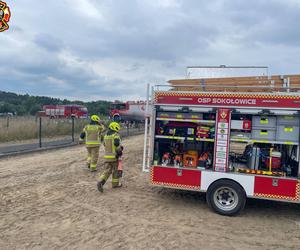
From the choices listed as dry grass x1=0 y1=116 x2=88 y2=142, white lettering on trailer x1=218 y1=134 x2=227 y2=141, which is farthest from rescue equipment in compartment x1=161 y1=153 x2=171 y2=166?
dry grass x1=0 y1=116 x2=88 y2=142

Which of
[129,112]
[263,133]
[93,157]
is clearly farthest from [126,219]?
[129,112]

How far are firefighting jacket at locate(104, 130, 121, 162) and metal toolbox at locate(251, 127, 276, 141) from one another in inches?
135

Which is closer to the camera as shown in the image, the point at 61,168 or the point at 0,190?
the point at 0,190

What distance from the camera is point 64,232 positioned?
5.25m

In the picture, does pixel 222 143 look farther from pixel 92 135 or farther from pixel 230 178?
pixel 92 135

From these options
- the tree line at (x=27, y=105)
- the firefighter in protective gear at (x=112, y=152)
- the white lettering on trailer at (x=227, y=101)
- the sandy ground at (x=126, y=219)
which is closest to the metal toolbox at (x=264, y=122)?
the white lettering on trailer at (x=227, y=101)

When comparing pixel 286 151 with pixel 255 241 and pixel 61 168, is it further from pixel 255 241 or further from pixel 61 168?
pixel 61 168

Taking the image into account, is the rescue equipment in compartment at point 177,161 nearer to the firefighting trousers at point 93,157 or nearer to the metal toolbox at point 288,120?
the metal toolbox at point 288,120

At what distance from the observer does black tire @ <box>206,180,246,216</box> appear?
6.25 m

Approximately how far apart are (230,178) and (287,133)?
4.69 ft

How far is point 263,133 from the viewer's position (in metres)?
6.35

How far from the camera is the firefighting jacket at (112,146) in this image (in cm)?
817

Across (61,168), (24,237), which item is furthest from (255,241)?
(61,168)

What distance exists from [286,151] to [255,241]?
7.87ft
